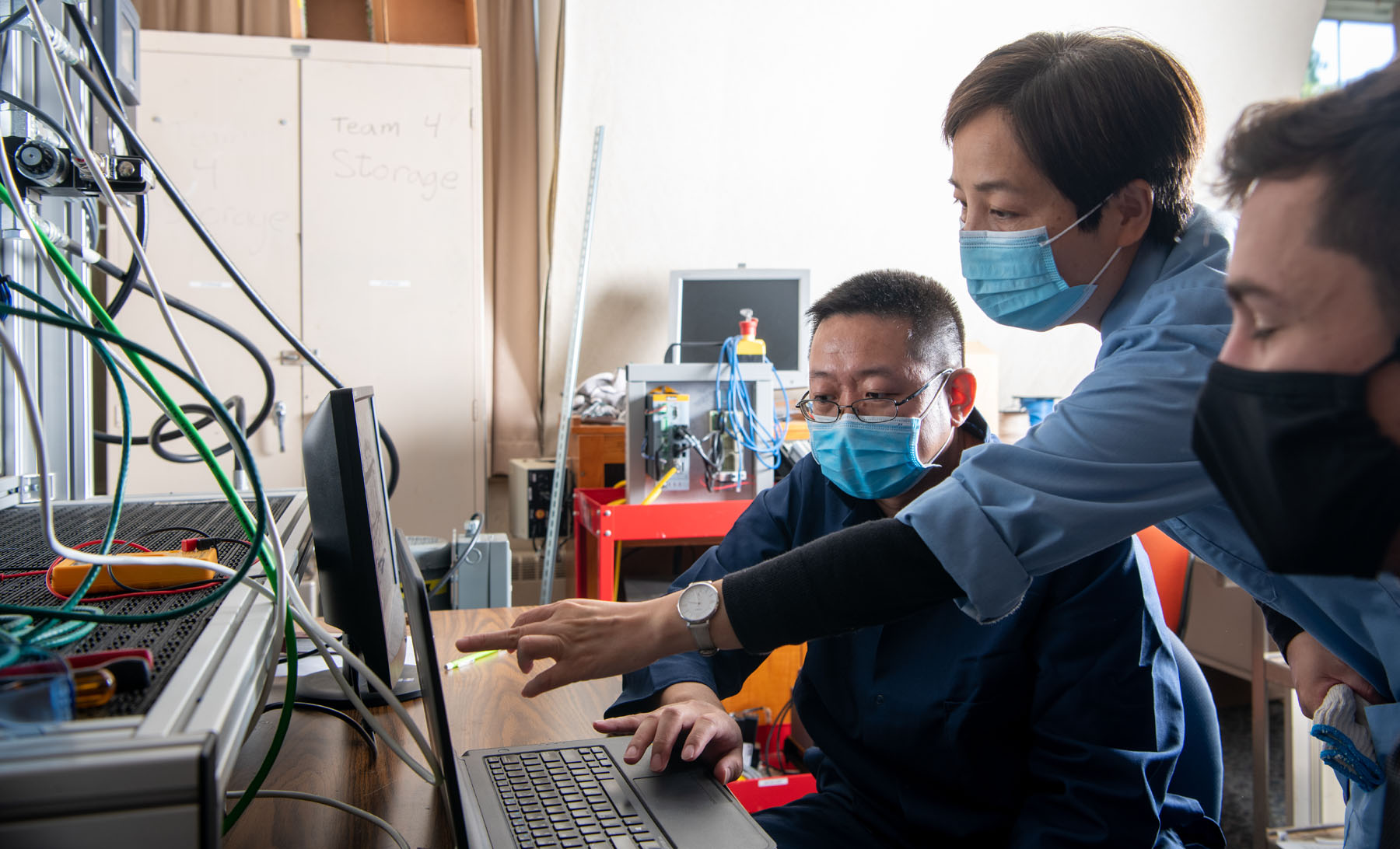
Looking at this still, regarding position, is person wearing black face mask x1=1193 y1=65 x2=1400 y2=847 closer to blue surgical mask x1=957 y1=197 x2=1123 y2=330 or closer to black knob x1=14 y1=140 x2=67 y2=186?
blue surgical mask x1=957 y1=197 x2=1123 y2=330

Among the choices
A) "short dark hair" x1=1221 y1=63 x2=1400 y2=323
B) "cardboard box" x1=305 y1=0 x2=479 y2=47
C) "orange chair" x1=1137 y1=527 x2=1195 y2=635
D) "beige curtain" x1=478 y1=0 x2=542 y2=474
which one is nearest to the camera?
"short dark hair" x1=1221 y1=63 x2=1400 y2=323

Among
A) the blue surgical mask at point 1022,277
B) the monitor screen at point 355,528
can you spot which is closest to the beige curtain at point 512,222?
the monitor screen at point 355,528

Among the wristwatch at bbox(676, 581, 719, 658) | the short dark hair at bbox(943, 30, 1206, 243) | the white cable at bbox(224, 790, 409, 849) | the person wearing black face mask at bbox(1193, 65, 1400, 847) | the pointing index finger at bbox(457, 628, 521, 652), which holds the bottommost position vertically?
the white cable at bbox(224, 790, 409, 849)

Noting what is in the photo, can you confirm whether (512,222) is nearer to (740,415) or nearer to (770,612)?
(740,415)

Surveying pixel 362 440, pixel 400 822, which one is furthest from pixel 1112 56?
pixel 400 822

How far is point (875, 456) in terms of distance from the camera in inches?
50.5

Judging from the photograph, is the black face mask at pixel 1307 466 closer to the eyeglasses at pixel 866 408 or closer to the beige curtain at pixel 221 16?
the eyeglasses at pixel 866 408

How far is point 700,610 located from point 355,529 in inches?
12.2

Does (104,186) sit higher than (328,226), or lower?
lower

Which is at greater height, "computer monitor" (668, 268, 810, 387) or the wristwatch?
"computer monitor" (668, 268, 810, 387)

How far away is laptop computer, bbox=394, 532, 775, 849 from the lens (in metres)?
0.69

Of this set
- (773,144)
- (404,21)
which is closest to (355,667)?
(404,21)

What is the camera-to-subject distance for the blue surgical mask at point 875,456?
1280 millimetres

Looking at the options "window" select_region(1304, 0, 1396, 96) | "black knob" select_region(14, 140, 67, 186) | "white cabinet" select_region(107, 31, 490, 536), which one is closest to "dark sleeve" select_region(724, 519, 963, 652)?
"black knob" select_region(14, 140, 67, 186)
